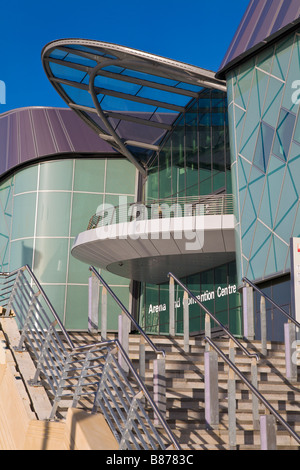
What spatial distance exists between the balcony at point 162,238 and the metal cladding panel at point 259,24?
203 inches

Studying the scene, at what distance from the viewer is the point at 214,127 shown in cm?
2623

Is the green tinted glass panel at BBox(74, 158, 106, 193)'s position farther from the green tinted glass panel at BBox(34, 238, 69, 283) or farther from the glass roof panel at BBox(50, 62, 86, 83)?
the glass roof panel at BBox(50, 62, 86, 83)

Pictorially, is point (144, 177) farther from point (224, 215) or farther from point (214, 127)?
point (224, 215)

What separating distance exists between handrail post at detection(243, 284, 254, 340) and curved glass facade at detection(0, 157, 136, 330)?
58.2ft

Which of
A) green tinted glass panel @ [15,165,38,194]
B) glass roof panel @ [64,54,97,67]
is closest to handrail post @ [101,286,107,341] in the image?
glass roof panel @ [64,54,97,67]

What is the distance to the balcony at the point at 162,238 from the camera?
22.8 metres

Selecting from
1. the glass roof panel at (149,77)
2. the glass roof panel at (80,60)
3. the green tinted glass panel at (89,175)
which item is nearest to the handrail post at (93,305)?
the glass roof panel at (80,60)

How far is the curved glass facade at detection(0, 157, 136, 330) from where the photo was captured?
2984 centimetres

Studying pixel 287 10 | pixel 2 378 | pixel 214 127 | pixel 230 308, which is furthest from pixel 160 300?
pixel 2 378

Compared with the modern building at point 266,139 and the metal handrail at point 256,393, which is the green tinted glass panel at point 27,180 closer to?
the modern building at point 266,139

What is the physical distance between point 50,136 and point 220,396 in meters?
23.7

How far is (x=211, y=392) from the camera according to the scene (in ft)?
26.4

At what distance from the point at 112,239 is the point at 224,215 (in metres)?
4.73

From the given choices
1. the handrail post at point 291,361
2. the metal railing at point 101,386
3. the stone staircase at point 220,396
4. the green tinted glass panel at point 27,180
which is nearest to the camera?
the metal railing at point 101,386
